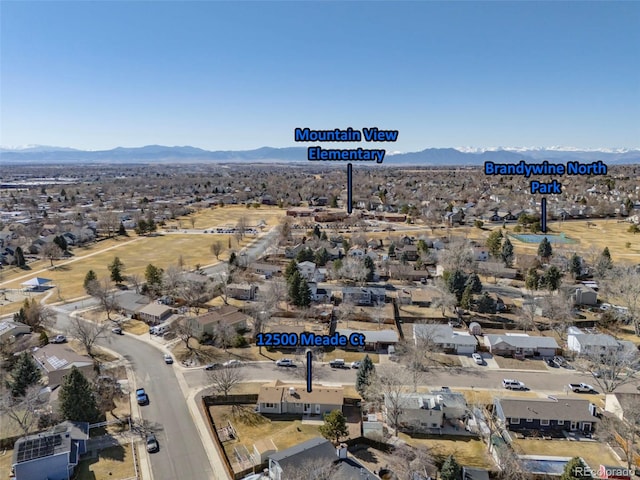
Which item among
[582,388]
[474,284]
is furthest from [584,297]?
[582,388]

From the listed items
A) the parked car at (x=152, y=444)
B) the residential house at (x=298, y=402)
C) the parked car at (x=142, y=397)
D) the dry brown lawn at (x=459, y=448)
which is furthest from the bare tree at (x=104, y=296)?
the dry brown lawn at (x=459, y=448)

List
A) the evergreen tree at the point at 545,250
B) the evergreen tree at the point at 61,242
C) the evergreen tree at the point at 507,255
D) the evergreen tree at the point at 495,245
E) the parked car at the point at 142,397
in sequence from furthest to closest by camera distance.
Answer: the evergreen tree at the point at 61,242 < the evergreen tree at the point at 495,245 < the evergreen tree at the point at 545,250 < the evergreen tree at the point at 507,255 < the parked car at the point at 142,397

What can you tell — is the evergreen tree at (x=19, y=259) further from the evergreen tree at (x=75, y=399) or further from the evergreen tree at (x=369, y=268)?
the evergreen tree at (x=369, y=268)

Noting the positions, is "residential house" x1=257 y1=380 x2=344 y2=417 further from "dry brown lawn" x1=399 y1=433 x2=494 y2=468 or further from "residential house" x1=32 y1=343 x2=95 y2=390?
"residential house" x1=32 y1=343 x2=95 y2=390

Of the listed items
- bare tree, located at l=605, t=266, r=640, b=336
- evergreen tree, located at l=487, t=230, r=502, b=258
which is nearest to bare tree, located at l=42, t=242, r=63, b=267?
evergreen tree, located at l=487, t=230, r=502, b=258

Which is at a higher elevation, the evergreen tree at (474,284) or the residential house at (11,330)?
the evergreen tree at (474,284)
